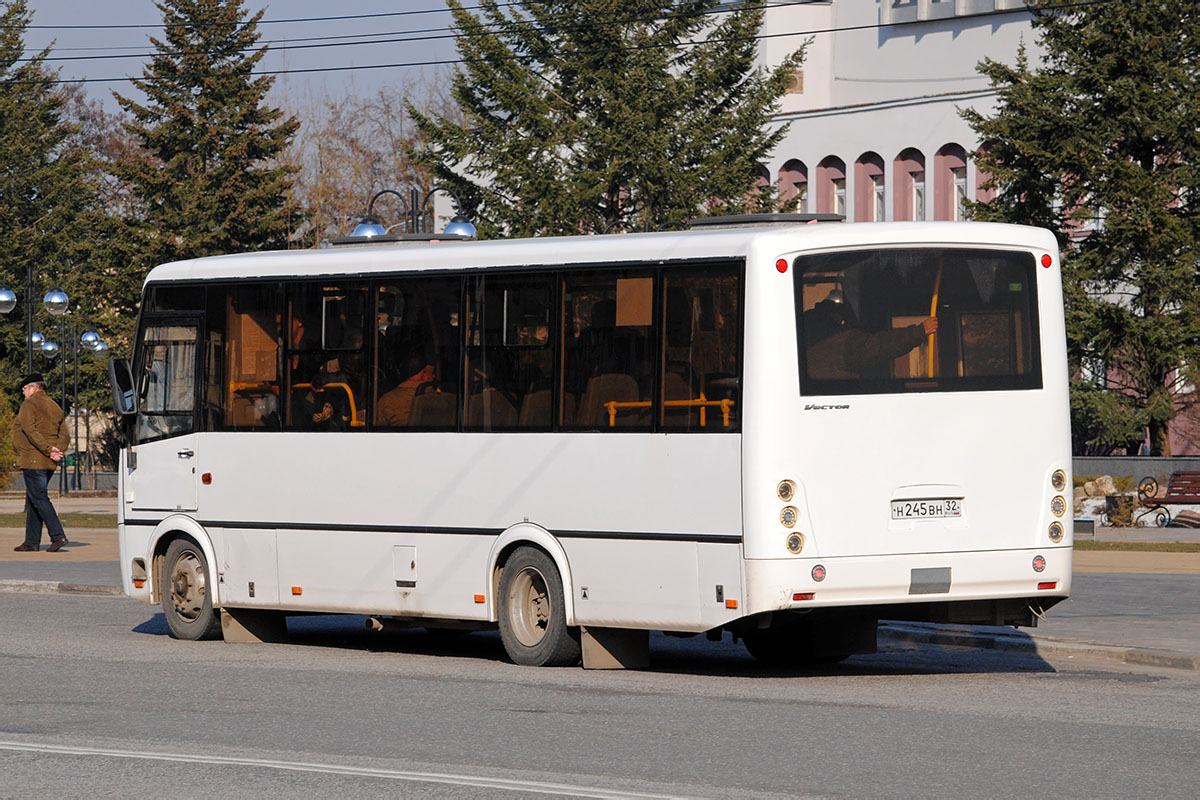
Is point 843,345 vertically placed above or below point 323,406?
above

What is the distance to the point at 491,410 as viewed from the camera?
48.3 feet

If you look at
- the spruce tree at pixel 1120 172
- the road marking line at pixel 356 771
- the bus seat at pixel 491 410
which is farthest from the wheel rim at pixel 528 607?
the spruce tree at pixel 1120 172

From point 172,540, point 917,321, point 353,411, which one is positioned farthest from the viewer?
point 172,540

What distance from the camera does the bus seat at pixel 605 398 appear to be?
45.5ft

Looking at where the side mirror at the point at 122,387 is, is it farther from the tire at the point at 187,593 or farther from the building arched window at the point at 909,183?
the building arched window at the point at 909,183

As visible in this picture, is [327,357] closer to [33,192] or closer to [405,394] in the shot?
[405,394]

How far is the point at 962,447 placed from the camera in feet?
43.9

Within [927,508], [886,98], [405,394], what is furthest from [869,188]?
[927,508]

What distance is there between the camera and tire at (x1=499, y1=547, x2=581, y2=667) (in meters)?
14.2

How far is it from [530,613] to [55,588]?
8.73 meters

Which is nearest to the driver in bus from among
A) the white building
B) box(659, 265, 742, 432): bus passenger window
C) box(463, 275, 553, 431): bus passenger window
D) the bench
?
box(659, 265, 742, 432): bus passenger window

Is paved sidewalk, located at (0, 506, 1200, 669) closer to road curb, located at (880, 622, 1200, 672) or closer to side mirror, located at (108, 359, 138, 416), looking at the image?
road curb, located at (880, 622, 1200, 672)

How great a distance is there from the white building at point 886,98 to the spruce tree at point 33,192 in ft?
82.6

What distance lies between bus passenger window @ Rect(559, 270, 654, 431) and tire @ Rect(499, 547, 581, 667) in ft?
3.22
